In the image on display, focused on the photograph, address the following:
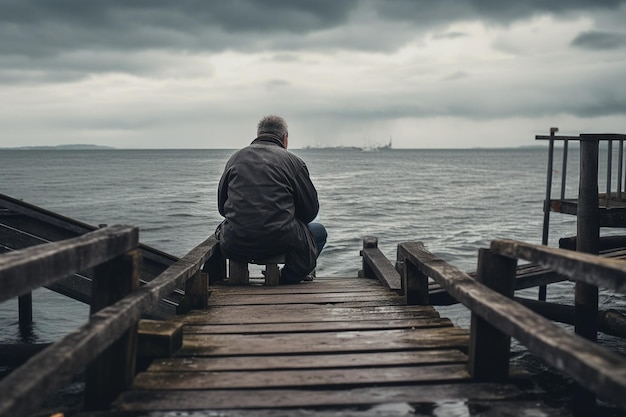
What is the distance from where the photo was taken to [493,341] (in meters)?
3.37

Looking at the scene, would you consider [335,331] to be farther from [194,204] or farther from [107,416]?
[194,204]

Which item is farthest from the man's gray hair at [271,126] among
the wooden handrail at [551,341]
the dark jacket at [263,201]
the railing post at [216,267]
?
the wooden handrail at [551,341]

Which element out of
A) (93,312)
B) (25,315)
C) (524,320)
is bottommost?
(25,315)

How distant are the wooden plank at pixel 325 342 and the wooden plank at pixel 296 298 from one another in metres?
1.22

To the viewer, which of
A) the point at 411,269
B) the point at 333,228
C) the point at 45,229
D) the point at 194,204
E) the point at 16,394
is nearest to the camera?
the point at 16,394

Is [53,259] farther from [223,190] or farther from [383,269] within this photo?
[383,269]

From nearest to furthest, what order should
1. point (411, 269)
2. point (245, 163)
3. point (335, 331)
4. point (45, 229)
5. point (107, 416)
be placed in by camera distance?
point (107, 416) → point (335, 331) → point (411, 269) → point (245, 163) → point (45, 229)

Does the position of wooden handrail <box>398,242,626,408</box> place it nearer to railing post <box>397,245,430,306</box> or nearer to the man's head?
railing post <box>397,245,430,306</box>

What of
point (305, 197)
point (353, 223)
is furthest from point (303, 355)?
point (353, 223)

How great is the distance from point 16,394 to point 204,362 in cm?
168

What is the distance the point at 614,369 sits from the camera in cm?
202

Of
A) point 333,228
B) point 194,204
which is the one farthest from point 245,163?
point 194,204

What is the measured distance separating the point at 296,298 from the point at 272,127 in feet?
6.14

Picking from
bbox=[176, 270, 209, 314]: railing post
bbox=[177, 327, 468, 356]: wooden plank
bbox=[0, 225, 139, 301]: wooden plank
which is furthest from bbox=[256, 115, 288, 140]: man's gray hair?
bbox=[0, 225, 139, 301]: wooden plank
